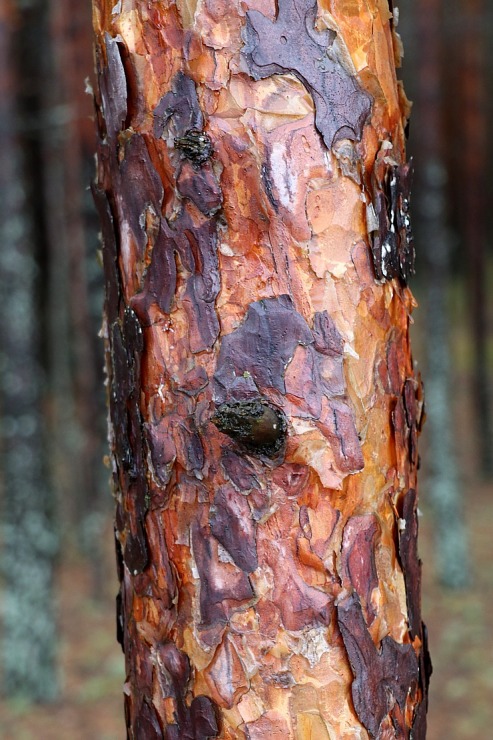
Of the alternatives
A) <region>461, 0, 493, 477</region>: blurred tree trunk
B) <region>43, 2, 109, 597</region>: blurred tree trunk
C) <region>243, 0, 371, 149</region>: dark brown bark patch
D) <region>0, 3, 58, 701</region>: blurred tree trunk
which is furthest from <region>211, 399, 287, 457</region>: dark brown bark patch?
<region>461, 0, 493, 477</region>: blurred tree trunk

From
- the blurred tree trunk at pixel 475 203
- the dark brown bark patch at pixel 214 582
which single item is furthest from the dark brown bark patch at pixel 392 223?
the blurred tree trunk at pixel 475 203

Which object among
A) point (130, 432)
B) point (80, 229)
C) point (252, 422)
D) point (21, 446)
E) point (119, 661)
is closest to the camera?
point (252, 422)

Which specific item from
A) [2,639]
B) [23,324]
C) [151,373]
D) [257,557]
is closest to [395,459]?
[257,557]

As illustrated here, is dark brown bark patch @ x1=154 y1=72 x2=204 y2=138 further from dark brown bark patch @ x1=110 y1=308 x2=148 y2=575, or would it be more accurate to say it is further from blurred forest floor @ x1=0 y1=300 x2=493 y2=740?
blurred forest floor @ x1=0 y1=300 x2=493 y2=740

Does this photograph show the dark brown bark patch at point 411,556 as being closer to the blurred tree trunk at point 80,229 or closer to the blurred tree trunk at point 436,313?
the blurred tree trunk at point 80,229

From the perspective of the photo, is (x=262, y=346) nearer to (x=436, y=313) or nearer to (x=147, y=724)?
(x=147, y=724)

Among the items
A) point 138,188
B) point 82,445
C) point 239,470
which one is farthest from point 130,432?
point 82,445
